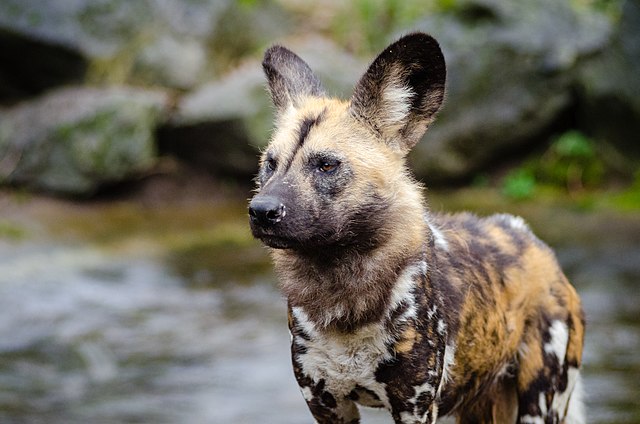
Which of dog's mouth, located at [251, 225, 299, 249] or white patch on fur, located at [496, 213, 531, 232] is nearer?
dog's mouth, located at [251, 225, 299, 249]

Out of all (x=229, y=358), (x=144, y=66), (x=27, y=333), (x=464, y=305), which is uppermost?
(x=144, y=66)

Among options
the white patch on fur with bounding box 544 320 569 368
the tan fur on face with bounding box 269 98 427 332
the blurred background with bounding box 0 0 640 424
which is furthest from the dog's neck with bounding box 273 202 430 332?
the blurred background with bounding box 0 0 640 424

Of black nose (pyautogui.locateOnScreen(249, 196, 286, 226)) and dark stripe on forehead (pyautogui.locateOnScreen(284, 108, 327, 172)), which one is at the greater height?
dark stripe on forehead (pyautogui.locateOnScreen(284, 108, 327, 172))

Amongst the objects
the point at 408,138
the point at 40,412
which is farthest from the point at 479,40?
the point at 408,138

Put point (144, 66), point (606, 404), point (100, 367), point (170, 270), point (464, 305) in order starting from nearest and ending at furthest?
point (464, 305) → point (606, 404) → point (100, 367) → point (170, 270) → point (144, 66)

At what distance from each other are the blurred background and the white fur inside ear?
3895 mm

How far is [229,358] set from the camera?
234 inches

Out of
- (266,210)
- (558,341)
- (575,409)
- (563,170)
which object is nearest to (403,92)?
(266,210)

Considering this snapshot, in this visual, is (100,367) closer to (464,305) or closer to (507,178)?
(464,305)

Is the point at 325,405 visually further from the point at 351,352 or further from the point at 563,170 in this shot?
the point at 563,170

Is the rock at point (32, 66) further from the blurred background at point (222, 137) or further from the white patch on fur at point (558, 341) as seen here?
the white patch on fur at point (558, 341)

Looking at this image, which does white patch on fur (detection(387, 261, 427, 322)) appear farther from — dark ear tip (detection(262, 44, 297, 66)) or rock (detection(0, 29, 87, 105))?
rock (detection(0, 29, 87, 105))

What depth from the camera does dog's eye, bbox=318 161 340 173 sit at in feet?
8.92

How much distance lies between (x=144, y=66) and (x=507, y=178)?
3733mm
